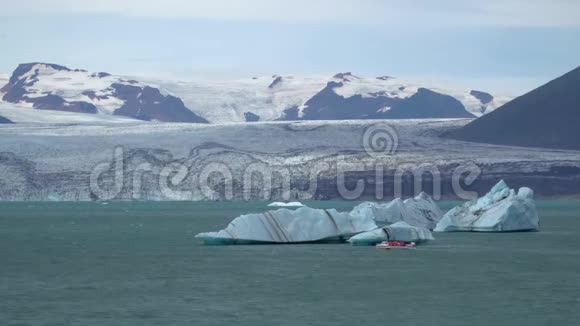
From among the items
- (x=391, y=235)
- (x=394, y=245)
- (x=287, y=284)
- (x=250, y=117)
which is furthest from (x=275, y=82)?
(x=287, y=284)

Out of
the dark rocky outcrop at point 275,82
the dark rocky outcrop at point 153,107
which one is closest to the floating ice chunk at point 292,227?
the dark rocky outcrop at point 153,107

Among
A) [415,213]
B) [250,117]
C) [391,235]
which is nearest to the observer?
[391,235]

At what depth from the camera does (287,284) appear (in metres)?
23.8

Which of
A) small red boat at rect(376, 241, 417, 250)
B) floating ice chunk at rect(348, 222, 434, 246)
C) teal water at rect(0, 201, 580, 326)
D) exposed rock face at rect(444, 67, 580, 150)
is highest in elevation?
exposed rock face at rect(444, 67, 580, 150)

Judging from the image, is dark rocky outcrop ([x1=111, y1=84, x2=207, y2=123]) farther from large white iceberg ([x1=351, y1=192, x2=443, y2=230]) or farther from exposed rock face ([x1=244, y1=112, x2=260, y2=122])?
large white iceberg ([x1=351, y1=192, x2=443, y2=230])

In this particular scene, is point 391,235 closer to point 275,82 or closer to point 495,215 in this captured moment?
point 495,215

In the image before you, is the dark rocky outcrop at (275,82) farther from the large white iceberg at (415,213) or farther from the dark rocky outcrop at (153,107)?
the large white iceberg at (415,213)

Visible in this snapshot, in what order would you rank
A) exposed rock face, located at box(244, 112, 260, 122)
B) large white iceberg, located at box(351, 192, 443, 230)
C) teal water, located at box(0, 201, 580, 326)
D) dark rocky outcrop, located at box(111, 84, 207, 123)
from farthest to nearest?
dark rocky outcrop, located at box(111, 84, 207, 123) < exposed rock face, located at box(244, 112, 260, 122) < large white iceberg, located at box(351, 192, 443, 230) < teal water, located at box(0, 201, 580, 326)

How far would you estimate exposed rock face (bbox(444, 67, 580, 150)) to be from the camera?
129m

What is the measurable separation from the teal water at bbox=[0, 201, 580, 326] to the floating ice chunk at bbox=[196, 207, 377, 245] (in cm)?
35

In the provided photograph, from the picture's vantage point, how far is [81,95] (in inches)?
7633

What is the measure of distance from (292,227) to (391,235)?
283 centimetres

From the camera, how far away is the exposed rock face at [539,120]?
128750 millimetres

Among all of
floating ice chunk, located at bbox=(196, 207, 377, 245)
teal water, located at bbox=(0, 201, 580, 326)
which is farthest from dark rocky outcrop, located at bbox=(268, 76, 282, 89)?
floating ice chunk, located at bbox=(196, 207, 377, 245)
